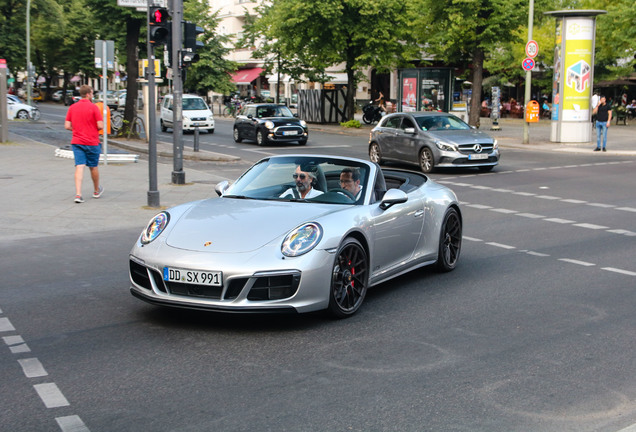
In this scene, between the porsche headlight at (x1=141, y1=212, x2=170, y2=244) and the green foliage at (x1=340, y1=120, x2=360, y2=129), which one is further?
the green foliage at (x1=340, y1=120, x2=360, y2=129)

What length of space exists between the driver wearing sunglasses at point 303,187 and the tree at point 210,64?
59.6 metres

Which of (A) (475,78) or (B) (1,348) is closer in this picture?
(B) (1,348)

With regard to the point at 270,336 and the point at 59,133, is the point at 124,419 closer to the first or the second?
the point at 270,336

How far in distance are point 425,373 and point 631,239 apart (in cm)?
650

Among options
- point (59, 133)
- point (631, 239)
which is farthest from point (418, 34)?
point (631, 239)

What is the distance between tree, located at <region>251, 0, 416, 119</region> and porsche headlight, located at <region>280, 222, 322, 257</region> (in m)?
34.0

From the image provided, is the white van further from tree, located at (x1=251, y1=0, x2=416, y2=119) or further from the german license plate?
Result: the german license plate

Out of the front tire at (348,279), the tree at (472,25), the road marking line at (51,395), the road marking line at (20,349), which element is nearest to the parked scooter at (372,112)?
the tree at (472,25)

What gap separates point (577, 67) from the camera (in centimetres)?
3033

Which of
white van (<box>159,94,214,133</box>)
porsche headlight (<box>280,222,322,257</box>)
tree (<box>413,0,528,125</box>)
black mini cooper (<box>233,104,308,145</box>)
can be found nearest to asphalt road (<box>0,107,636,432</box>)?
porsche headlight (<box>280,222,322,257</box>)

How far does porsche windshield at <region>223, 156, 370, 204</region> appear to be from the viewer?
708 centimetres

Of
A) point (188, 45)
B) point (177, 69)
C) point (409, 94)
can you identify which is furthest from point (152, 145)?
point (409, 94)

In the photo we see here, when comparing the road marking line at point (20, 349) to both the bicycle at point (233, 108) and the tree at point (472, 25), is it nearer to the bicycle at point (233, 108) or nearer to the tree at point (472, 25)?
the tree at point (472, 25)

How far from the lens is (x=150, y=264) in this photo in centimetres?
603
